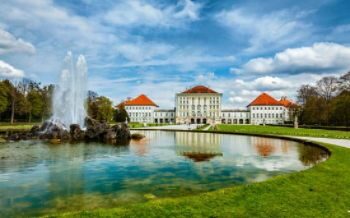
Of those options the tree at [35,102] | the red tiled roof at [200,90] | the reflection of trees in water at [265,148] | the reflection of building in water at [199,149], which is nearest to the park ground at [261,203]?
the reflection of building in water at [199,149]

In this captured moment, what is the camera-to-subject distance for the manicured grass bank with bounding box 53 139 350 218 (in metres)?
5.43

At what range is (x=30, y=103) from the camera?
59344 millimetres

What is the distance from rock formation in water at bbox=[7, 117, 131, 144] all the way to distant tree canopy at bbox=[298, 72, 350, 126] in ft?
113

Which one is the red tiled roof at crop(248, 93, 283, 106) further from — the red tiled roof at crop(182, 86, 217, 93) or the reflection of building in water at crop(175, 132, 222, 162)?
the reflection of building in water at crop(175, 132, 222, 162)

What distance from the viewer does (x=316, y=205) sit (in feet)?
19.9

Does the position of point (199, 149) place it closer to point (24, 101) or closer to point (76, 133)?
point (76, 133)

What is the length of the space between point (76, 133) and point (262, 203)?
70.2ft

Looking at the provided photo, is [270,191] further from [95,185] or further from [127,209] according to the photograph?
[95,185]

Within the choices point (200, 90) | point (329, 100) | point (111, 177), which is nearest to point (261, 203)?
point (111, 177)

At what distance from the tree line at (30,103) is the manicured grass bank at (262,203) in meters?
53.5

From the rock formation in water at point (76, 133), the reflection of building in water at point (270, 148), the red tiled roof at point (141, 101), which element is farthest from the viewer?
the red tiled roof at point (141, 101)

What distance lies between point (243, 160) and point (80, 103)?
73.4 feet

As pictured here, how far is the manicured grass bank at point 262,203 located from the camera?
5426 mm

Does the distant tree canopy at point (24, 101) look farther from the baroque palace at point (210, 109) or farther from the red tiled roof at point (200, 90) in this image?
the red tiled roof at point (200, 90)
